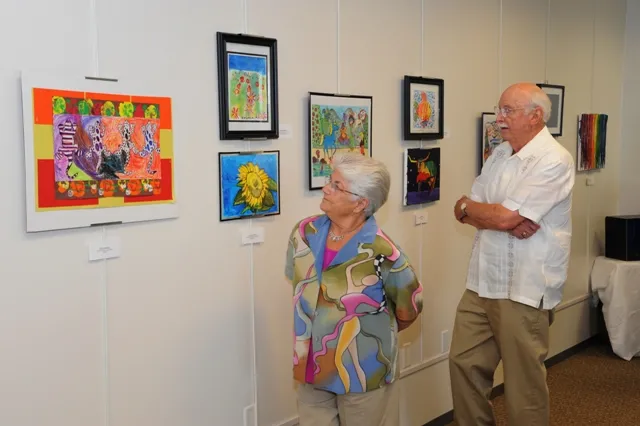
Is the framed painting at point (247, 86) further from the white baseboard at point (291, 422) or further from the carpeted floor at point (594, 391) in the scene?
the carpeted floor at point (594, 391)

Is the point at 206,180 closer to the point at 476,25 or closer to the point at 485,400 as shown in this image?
the point at 485,400

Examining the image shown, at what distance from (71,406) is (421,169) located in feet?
7.15

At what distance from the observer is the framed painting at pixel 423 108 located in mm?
3457

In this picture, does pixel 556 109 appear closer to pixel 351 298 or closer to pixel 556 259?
pixel 556 259

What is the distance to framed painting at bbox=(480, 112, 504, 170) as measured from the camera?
3984mm

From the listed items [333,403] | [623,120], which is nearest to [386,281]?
[333,403]

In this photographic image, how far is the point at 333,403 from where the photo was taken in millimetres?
2412

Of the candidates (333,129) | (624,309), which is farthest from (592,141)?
(333,129)

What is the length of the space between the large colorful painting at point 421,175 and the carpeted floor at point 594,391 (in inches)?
57.5

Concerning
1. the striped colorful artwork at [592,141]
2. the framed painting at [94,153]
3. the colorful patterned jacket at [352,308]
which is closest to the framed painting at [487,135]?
the striped colorful artwork at [592,141]

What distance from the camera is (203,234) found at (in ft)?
8.50

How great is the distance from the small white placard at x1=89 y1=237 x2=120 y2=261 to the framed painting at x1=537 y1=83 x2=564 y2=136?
10.9ft

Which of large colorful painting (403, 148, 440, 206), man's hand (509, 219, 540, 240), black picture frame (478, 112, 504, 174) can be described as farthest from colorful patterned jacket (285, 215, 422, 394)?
black picture frame (478, 112, 504, 174)

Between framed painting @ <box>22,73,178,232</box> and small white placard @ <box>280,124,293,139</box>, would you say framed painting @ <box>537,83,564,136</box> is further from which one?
framed painting @ <box>22,73,178,232</box>
